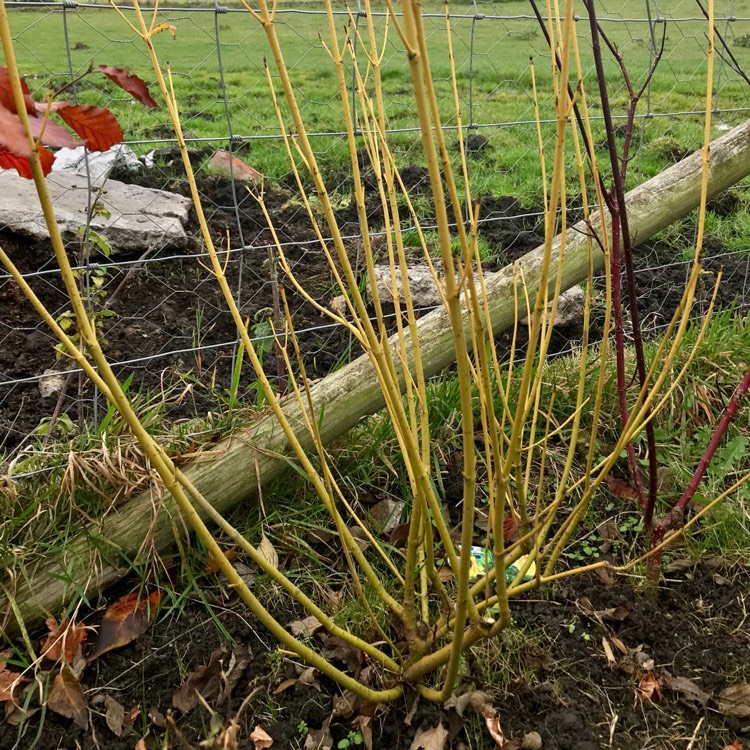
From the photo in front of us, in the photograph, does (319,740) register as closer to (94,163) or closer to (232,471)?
(232,471)

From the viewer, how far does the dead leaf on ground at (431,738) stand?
147cm

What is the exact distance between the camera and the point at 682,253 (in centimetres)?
380

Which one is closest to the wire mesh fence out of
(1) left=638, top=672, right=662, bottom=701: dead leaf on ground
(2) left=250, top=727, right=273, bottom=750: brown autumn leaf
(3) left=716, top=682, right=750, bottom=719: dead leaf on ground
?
(2) left=250, top=727, right=273, bottom=750: brown autumn leaf

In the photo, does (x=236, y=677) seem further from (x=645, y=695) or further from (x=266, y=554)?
(x=645, y=695)

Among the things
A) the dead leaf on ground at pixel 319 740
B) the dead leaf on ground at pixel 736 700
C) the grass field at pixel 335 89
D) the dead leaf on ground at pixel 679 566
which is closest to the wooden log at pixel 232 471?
the dead leaf on ground at pixel 319 740

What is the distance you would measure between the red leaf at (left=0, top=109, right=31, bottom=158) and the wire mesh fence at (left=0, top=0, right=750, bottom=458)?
0.66m

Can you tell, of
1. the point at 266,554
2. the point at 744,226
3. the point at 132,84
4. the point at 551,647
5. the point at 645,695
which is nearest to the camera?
the point at 132,84

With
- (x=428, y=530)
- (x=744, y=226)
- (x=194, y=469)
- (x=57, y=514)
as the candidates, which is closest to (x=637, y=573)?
(x=428, y=530)

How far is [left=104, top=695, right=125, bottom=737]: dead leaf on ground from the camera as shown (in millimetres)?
1520

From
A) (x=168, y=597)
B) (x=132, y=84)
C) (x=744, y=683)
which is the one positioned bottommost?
(x=744, y=683)

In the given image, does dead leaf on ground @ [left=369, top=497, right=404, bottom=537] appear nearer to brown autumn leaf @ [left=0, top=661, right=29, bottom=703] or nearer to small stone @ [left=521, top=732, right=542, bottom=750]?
small stone @ [left=521, top=732, right=542, bottom=750]

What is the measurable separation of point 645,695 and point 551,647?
222mm

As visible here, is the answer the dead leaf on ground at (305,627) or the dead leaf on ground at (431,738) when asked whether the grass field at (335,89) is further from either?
the dead leaf on ground at (431,738)

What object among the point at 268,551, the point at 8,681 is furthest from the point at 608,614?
the point at 8,681
